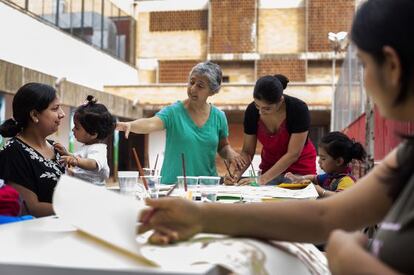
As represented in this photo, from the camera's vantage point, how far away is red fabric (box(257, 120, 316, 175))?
370cm

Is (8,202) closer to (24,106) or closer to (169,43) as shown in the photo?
(24,106)

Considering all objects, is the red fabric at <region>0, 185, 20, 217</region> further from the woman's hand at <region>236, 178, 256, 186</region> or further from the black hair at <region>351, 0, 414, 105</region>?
the woman's hand at <region>236, 178, 256, 186</region>

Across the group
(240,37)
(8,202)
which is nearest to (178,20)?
(240,37)

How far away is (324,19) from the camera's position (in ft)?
81.1

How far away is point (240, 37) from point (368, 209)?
79.0 ft

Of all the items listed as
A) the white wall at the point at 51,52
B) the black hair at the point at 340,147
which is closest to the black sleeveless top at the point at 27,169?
the black hair at the point at 340,147

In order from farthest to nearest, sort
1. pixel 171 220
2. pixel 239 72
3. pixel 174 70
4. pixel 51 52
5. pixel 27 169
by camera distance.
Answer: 1. pixel 174 70
2. pixel 239 72
3. pixel 51 52
4. pixel 27 169
5. pixel 171 220

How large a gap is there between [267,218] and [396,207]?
30 cm

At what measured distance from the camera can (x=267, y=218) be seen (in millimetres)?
1211

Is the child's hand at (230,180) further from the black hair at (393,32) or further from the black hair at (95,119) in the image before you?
the black hair at (393,32)

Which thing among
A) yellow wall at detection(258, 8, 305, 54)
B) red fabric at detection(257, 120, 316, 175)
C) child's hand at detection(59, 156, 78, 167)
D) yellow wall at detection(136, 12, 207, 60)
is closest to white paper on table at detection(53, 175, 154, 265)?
child's hand at detection(59, 156, 78, 167)

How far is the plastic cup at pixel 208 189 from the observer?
86.9 inches

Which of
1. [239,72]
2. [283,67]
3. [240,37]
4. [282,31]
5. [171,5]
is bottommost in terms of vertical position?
[239,72]

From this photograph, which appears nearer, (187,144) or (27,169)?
(27,169)
